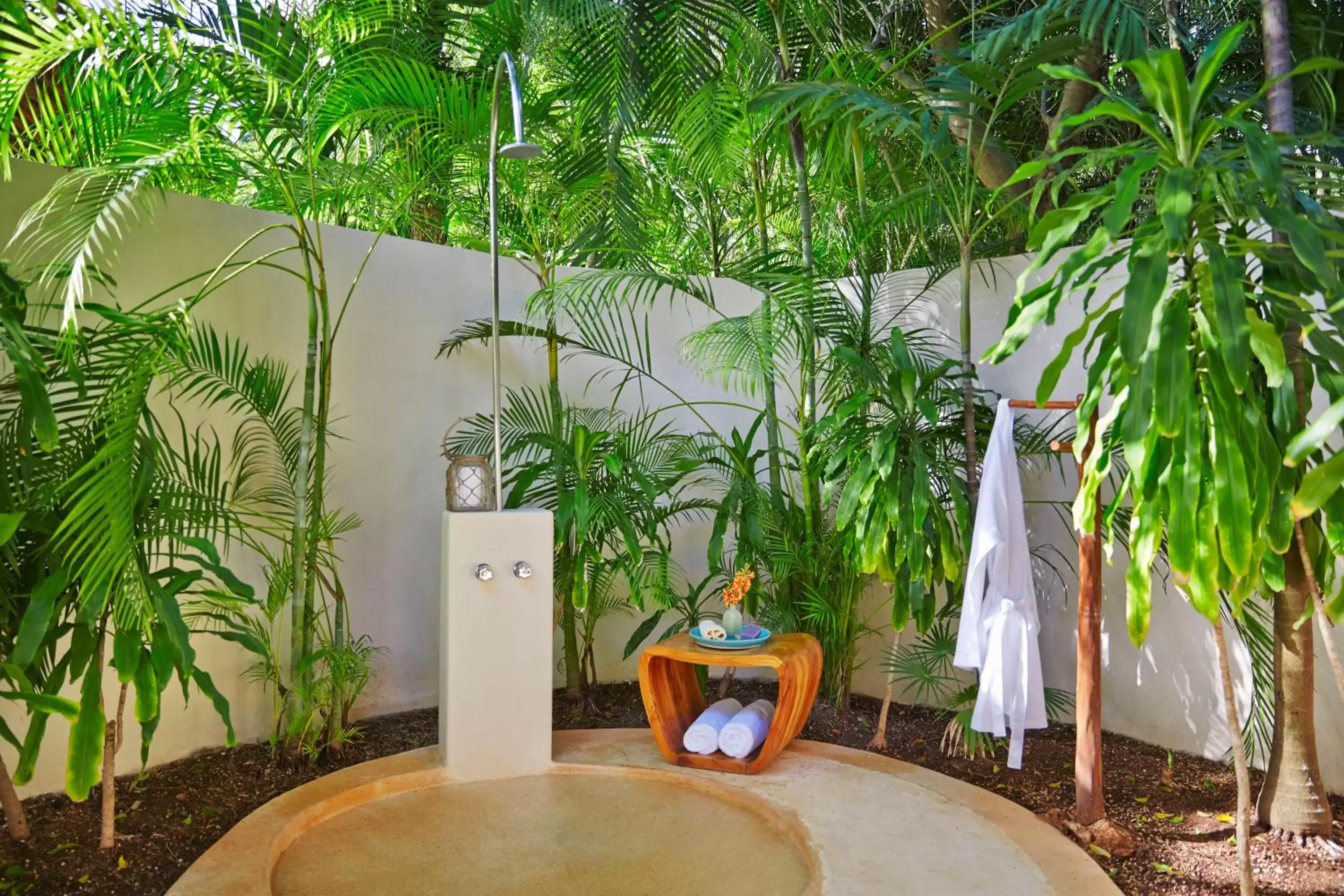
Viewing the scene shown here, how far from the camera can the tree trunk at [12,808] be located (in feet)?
8.46

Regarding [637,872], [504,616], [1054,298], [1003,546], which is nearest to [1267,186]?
[1054,298]

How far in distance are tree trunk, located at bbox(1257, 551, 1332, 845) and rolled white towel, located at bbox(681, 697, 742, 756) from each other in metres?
1.68

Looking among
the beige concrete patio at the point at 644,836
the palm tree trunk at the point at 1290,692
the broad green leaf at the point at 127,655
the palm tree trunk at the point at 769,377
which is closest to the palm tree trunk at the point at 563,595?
the beige concrete patio at the point at 644,836

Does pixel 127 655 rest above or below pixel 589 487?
below

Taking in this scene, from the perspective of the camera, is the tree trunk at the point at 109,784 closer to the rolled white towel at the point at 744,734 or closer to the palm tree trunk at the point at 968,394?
the rolled white towel at the point at 744,734

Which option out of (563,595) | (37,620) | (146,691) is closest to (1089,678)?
(563,595)

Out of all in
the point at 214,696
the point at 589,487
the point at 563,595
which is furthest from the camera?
the point at 563,595

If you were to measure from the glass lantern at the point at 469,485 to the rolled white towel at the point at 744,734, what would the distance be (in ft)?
3.77

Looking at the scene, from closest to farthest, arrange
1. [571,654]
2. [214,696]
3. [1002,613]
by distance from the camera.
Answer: [214,696], [1002,613], [571,654]

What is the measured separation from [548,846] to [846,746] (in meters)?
1.38

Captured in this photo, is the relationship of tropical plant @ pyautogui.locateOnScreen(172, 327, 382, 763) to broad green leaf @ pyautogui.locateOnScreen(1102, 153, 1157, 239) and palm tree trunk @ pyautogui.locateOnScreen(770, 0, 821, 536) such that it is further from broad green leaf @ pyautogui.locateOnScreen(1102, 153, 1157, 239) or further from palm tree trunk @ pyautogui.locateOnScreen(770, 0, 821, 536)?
broad green leaf @ pyautogui.locateOnScreen(1102, 153, 1157, 239)

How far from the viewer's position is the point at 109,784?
266 cm

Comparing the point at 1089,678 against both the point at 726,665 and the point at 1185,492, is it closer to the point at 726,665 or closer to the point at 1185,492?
the point at 1185,492

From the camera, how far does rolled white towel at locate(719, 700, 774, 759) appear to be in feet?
11.2
